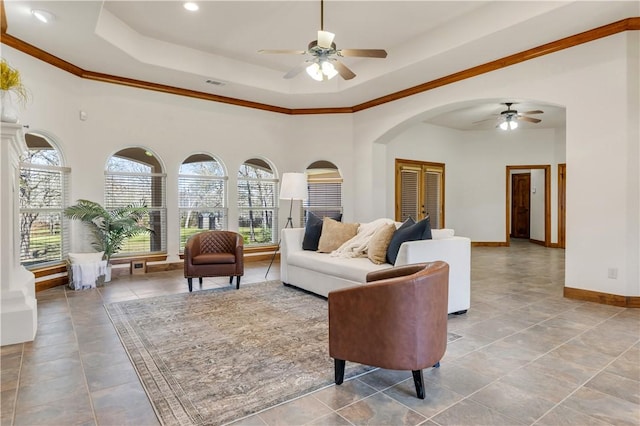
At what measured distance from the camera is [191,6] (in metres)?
4.16

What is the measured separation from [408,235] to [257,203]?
14.7ft

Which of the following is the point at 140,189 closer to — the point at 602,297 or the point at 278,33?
the point at 278,33

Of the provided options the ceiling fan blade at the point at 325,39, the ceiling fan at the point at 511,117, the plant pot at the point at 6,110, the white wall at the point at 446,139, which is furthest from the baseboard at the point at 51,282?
the ceiling fan at the point at 511,117

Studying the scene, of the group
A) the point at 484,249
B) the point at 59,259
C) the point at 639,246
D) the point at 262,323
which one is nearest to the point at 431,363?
the point at 262,323

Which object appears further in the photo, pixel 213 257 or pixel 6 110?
pixel 213 257

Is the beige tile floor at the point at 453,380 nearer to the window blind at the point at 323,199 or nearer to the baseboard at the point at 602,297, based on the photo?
the baseboard at the point at 602,297

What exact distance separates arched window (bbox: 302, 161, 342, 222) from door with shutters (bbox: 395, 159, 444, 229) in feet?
4.86

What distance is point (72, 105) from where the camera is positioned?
5.31 m

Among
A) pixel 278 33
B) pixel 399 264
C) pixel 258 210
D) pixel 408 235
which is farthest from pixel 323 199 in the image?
pixel 399 264

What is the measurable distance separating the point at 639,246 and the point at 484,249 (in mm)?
5151

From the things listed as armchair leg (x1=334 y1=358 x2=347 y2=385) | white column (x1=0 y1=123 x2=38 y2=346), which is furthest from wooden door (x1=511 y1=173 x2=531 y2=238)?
white column (x1=0 y1=123 x2=38 y2=346)

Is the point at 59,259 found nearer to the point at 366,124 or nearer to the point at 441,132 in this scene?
the point at 366,124

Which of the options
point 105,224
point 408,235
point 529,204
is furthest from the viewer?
point 529,204

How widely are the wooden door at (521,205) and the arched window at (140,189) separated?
34.6 feet
